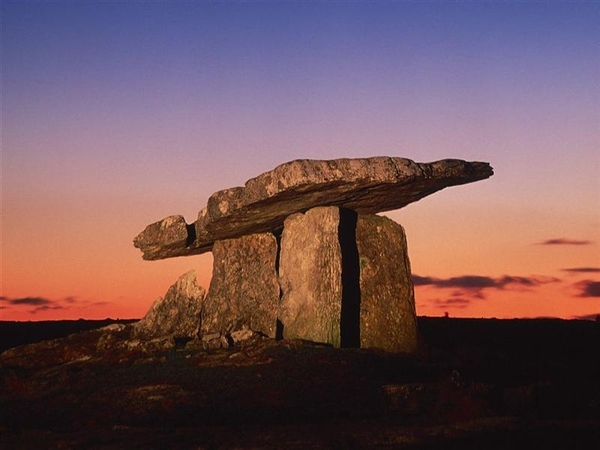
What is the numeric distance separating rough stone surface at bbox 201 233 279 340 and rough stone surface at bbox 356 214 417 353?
239 centimetres

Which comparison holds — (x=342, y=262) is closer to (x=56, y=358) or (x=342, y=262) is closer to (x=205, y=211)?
(x=205, y=211)

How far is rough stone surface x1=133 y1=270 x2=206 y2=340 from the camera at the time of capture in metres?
18.2

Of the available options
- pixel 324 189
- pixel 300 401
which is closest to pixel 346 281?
pixel 324 189

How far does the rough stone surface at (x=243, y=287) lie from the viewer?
16.8 meters

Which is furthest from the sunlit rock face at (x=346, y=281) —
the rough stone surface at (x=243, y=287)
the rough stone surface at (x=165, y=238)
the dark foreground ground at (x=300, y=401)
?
the rough stone surface at (x=165, y=238)

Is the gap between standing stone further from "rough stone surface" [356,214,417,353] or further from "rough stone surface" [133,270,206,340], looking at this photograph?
"rough stone surface" [133,270,206,340]

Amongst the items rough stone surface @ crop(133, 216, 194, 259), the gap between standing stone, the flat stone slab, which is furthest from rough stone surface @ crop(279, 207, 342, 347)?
rough stone surface @ crop(133, 216, 194, 259)

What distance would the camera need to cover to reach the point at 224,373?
37.0 ft

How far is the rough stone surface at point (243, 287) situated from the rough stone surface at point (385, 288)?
2.39m

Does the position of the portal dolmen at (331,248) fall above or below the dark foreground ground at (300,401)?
above

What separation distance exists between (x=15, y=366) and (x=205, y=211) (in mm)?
5362

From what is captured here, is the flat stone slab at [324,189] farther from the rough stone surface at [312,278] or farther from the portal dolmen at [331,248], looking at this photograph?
the rough stone surface at [312,278]

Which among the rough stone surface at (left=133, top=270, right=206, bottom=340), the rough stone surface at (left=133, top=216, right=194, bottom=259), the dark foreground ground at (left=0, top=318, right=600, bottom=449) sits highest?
the rough stone surface at (left=133, top=216, right=194, bottom=259)

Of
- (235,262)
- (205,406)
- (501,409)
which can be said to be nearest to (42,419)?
(205,406)
